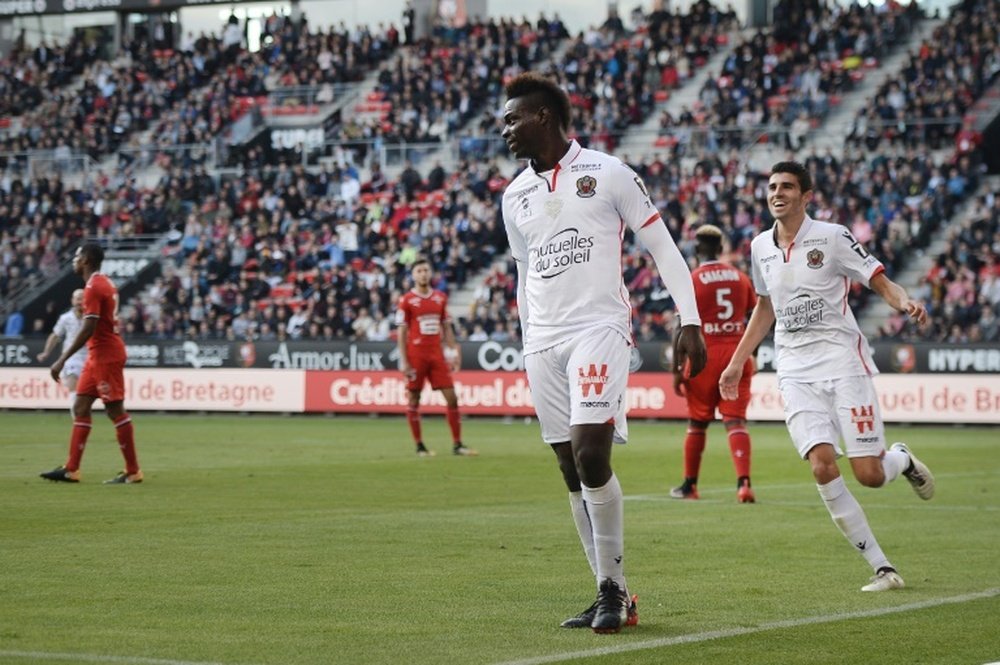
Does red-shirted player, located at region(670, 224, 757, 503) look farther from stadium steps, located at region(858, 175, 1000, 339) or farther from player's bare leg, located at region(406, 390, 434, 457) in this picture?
stadium steps, located at region(858, 175, 1000, 339)

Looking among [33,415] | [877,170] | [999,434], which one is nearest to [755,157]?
[877,170]

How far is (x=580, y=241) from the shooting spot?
7.91 m

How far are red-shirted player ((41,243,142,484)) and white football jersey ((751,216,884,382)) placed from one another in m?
8.22

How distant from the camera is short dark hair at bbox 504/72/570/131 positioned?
26.6 feet

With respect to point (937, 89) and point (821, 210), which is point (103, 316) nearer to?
point (821, 210)

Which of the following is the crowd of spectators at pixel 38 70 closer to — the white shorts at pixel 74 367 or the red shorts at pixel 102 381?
the white shorts at pixel 74 367

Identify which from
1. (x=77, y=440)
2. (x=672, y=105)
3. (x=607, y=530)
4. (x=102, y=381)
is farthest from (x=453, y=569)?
(x=672, y=105)

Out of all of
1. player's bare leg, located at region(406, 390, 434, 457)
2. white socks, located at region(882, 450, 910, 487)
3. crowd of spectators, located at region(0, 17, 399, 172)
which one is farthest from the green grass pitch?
crowd of spectators, located at region(0, 17, 399, 172)

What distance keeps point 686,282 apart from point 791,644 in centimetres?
177

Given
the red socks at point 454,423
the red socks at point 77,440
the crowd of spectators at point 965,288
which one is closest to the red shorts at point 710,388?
the red socks at point 77,440

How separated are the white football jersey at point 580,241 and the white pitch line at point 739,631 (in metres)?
1.46

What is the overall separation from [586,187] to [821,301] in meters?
2.47

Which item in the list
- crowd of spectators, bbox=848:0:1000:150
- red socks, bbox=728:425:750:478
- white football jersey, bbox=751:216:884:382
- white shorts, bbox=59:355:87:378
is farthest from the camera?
crowd of spectators, bbox=848:0:1000:150

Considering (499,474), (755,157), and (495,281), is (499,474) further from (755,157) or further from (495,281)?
(755,157)
